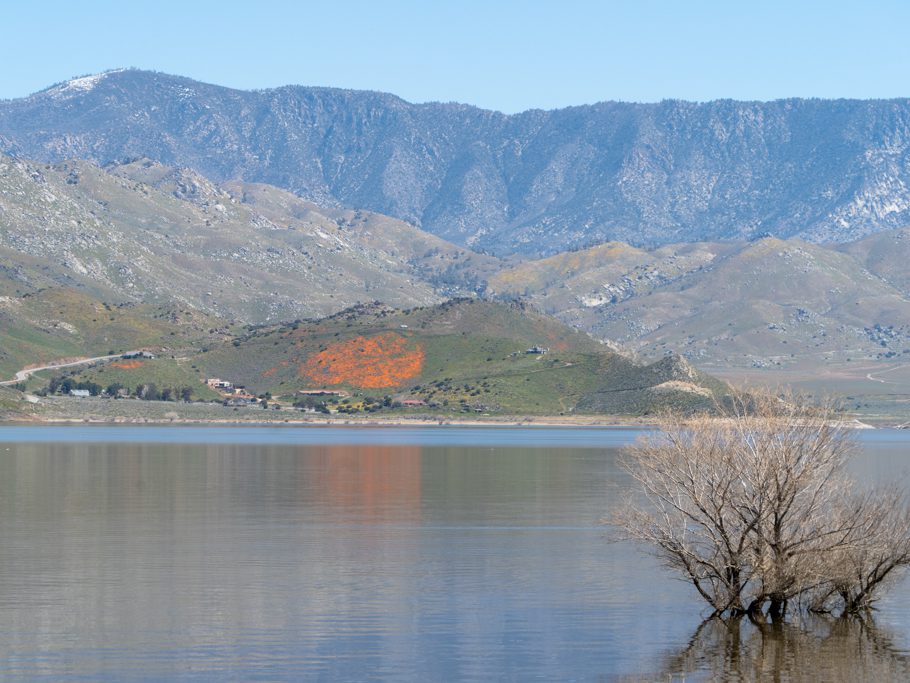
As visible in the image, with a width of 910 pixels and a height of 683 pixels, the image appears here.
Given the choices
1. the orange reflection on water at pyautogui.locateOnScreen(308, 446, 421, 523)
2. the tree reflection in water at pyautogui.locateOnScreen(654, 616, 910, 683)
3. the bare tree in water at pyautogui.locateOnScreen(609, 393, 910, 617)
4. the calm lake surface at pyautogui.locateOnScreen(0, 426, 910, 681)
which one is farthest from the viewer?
the orange reflection on water at pyautogui.locateOnScreen(308, 446, 421, 523)

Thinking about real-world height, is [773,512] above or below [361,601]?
above

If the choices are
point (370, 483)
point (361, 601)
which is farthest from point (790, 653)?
point (370, 483)

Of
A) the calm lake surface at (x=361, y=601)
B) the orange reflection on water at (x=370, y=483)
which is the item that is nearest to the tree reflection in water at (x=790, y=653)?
the calm lake surface at (x=361, y=601)

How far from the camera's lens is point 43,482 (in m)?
127

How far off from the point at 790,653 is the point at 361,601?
19077mm

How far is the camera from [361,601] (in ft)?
205

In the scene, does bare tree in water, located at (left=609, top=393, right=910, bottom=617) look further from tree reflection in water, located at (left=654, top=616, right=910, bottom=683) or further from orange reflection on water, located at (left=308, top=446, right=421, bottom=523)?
orange reflection on water, located at (left=308, top=446, right=421, bottom=523)

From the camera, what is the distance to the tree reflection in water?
4922 cm

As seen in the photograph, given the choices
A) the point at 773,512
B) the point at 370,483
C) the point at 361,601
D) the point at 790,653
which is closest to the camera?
the point at 790,653

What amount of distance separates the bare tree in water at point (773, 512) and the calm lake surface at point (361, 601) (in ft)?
6.27

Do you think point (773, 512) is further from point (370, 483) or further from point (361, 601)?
point (370, 483)

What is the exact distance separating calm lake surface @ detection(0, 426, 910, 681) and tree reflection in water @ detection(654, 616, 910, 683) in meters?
0.12

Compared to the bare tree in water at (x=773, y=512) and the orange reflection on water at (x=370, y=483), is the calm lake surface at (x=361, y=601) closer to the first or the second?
the orange reflection on water at (x=370, y=483)

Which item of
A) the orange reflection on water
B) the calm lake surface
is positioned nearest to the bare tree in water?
the calm lake surface
